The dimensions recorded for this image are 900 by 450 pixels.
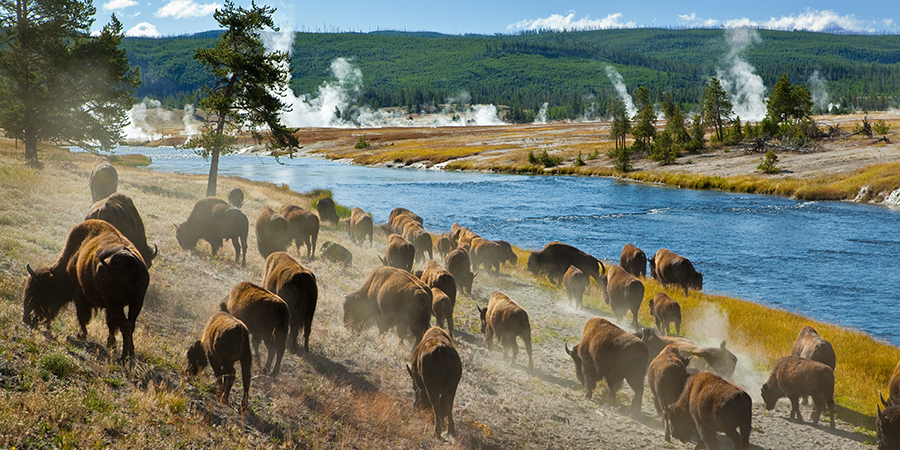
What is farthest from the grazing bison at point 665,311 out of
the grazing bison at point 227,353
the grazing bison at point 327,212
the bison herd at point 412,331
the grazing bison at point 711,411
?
the grazing bison at point 327,212

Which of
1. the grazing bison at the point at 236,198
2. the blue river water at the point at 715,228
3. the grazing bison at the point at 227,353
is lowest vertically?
the blue river water at the point at 715,228

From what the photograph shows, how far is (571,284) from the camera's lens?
651 inches

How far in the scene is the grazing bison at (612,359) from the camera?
9133 millimetres

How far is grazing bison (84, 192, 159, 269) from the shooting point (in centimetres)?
1042

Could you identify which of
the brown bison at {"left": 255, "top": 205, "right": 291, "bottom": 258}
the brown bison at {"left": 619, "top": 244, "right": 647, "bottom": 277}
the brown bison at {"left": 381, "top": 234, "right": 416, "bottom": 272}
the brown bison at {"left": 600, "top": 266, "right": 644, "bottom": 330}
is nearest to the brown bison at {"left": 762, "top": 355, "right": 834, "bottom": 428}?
the brown bison at {"left": 600, "top": 266, "right": 644, "bottom": 330}

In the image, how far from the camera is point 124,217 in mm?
10734

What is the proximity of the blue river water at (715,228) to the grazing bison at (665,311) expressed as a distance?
6.93m

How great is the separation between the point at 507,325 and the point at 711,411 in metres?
4.24

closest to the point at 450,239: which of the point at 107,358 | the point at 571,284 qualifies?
the point at 571,284

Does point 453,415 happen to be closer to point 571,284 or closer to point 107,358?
point 107,358

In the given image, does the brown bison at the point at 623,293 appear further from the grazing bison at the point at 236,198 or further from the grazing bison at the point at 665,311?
the grazing bison at the point at 236,198

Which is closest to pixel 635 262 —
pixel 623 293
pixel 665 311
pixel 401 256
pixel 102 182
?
pixel 623 293

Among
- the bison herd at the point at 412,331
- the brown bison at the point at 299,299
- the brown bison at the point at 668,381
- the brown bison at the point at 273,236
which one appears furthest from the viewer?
the brown bison at the point at 273,236

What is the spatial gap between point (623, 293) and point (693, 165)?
181 feet
